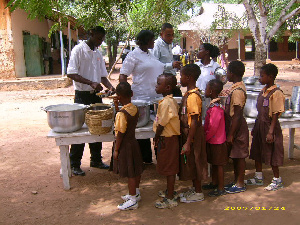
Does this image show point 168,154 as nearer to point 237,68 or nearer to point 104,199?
point 104,199

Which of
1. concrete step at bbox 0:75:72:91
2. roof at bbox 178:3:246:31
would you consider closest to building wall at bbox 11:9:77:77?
concrete step at bbox 0:75:72:91

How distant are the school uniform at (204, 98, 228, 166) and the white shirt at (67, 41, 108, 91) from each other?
5.10 feet

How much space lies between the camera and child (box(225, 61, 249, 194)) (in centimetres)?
323

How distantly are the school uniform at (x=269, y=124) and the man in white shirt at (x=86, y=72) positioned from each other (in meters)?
1.69

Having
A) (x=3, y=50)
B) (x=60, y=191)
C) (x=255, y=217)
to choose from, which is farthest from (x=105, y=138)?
(x=3, y=50)

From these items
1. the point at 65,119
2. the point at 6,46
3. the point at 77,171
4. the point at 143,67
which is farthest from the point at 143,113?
the point at 6,46

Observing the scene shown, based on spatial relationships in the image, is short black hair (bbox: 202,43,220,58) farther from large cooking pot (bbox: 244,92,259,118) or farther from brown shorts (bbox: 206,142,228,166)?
brown shorts (bbox: 206,142,228,166)

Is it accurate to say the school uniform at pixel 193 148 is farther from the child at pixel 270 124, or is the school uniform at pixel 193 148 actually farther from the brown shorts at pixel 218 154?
the child at pixel 270 124

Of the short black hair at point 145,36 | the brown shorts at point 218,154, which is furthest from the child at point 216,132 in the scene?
the short black hair at point 145,36

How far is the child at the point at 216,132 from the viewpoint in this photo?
3.18 metres

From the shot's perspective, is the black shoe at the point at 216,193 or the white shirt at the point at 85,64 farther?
the white shirt at the point at 85,64

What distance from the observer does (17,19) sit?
12.1 meters

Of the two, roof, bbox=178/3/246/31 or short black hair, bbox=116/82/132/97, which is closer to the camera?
short black hair, bbox=116/82/132/97

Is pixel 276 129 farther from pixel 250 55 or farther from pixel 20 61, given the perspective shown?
pixel 250 55
